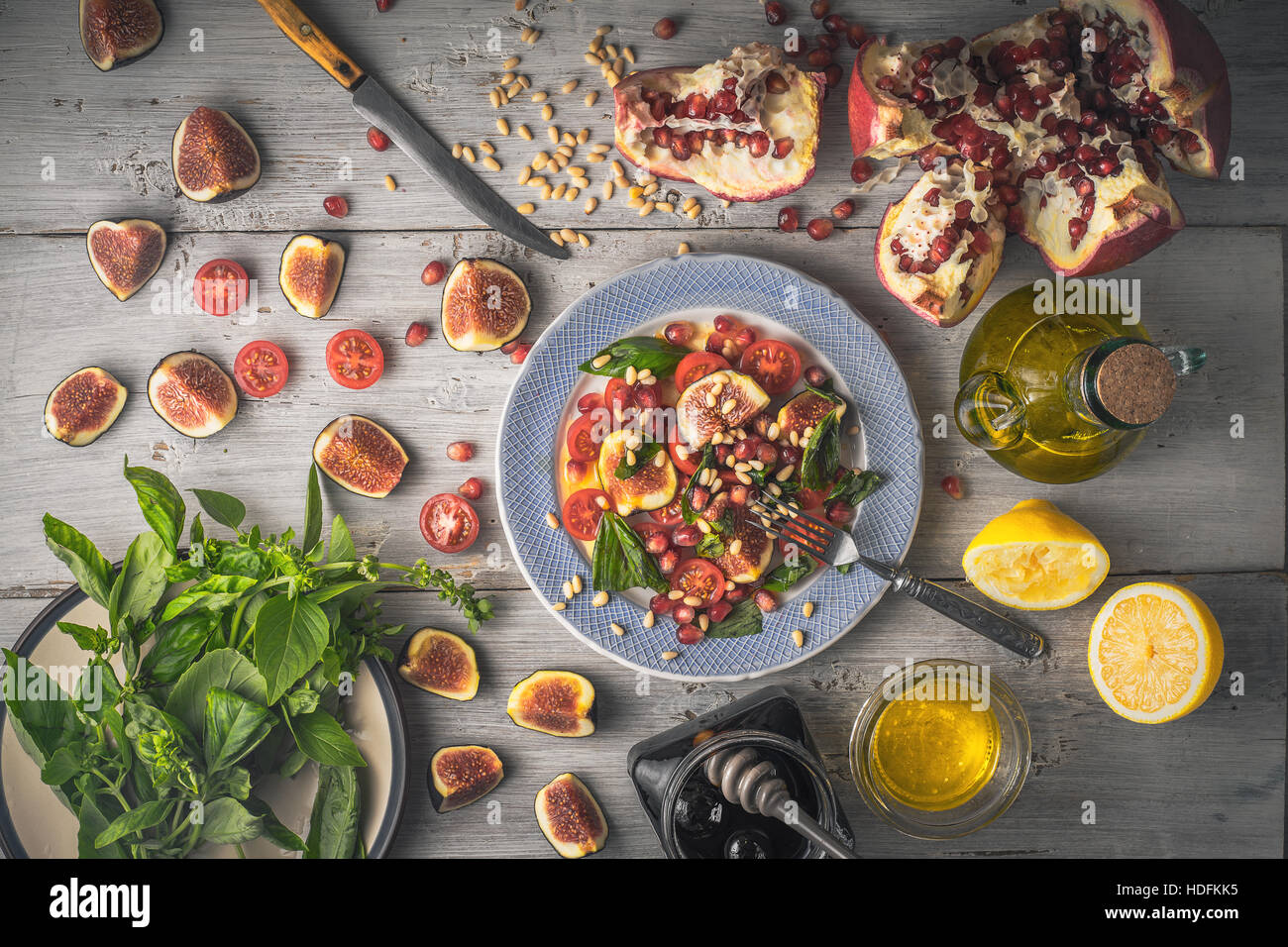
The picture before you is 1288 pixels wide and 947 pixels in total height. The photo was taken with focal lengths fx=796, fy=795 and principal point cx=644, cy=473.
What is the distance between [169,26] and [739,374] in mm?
1924

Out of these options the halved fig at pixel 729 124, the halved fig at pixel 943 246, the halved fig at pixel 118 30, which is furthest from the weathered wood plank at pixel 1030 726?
the halved fig at pixel 118 30

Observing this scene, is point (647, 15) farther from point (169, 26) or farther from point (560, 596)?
point (560, 596)

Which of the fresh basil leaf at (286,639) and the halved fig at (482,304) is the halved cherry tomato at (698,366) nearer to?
the halved fig at (482,304)

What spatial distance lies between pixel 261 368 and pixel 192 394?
0.65 ft

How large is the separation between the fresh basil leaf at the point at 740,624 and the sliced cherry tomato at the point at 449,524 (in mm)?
734

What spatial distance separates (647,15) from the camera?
2283 mm

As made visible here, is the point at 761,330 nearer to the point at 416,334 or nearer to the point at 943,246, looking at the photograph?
the point at 943,246

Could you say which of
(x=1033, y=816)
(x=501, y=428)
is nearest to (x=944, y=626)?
(x=1033, y=816)

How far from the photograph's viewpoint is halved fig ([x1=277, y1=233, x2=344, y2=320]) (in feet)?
7.33

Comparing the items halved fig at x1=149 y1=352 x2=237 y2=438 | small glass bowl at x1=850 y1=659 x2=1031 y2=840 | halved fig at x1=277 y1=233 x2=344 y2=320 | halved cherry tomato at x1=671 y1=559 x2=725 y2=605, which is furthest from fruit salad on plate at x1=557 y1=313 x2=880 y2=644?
halved fig at x1=149 y1=352 x2=237 y2=438

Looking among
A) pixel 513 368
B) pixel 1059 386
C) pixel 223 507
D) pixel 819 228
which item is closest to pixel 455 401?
pixel 513 368

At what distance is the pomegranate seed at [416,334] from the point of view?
89.1 inches

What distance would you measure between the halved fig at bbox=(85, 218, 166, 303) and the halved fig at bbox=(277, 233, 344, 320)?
0.37 meters

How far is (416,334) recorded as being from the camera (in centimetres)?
226
